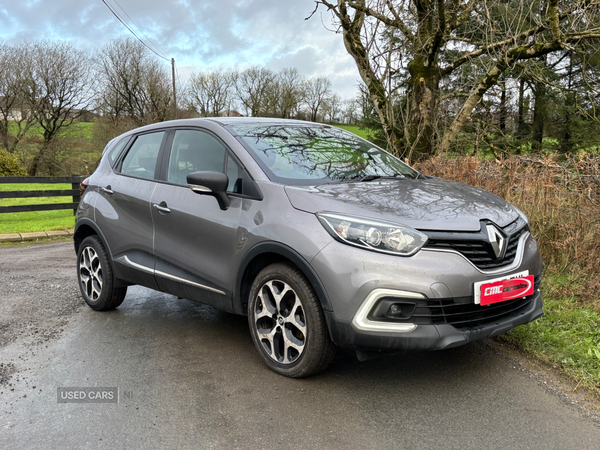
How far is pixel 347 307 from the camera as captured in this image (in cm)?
286

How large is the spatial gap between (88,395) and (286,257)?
1538 millimetres

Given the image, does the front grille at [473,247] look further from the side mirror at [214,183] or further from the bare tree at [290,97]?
the bare tree at [290,97]

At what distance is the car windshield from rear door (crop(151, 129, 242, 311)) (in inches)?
10.5

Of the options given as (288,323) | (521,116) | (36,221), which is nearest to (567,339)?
(288,323)

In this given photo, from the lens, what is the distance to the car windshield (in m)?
3.62

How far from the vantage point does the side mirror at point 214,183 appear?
3.50 meters

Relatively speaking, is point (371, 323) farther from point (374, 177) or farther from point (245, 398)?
point (374, 177)

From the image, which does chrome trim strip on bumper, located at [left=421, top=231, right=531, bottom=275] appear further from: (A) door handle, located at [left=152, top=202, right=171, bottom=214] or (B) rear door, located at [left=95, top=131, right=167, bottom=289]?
(B) rear door, located at [left=95, top=131, right=167, bottom=289]

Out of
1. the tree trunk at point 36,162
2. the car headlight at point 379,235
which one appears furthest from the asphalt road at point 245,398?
the tree trunk at point 36,162

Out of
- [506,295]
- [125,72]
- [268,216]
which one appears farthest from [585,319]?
[125,72]

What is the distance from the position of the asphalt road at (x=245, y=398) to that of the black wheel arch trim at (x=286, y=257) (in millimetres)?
538

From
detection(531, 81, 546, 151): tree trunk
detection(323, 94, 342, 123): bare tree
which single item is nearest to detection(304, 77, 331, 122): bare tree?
detection(323, 94, 342, 123): bare tree

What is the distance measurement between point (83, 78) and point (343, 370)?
43.6m

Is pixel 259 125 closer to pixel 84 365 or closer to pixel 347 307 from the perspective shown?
pixel 347 307
